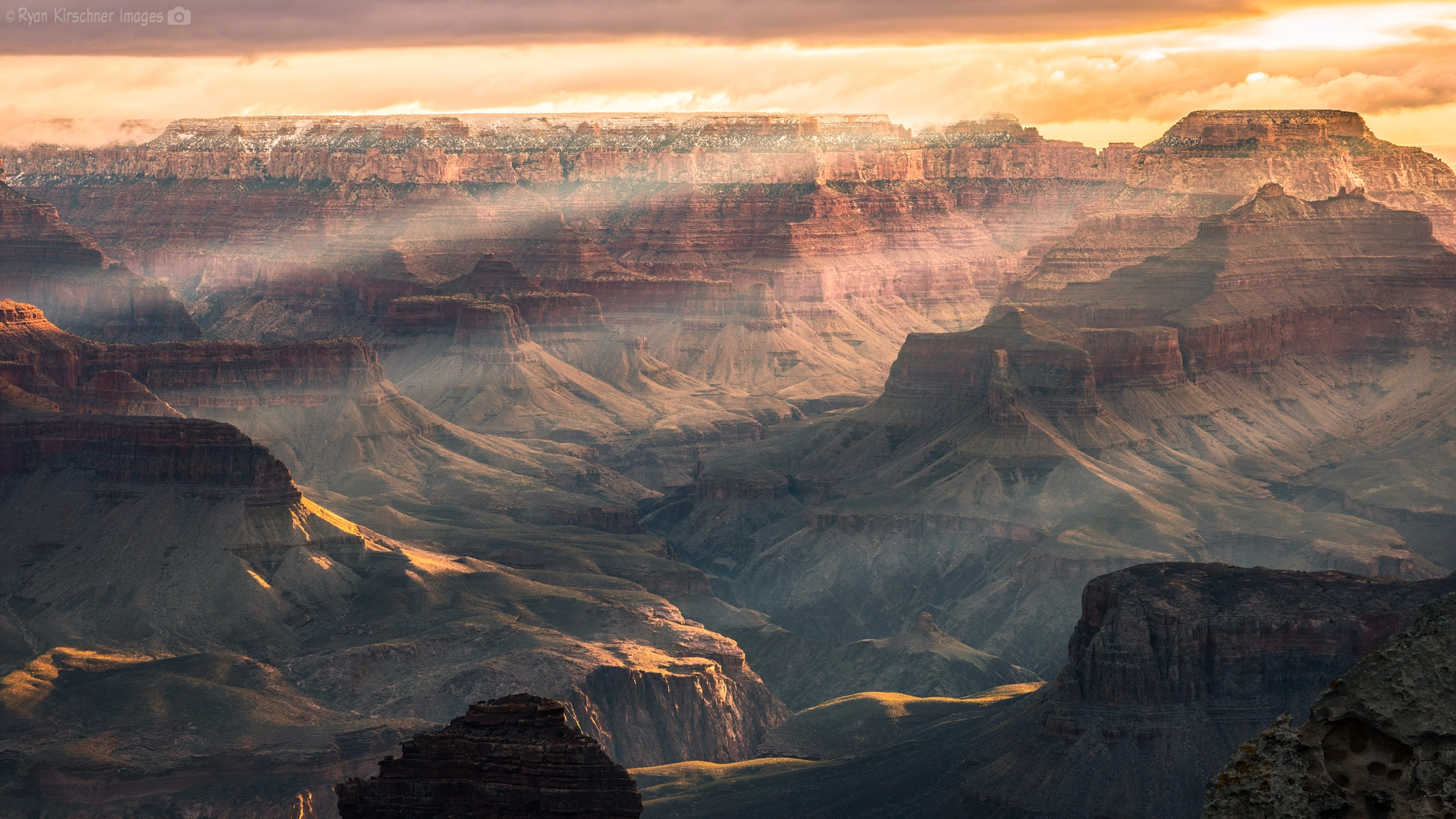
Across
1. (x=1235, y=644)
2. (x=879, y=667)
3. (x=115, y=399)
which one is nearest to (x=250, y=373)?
(x=115, y=399)

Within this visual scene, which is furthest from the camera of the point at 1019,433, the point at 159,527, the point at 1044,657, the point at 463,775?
the point at 1019,433

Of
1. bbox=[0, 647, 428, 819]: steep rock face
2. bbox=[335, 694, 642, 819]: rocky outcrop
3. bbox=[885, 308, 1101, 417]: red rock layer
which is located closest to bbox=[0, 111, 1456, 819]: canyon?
bbox=[335, 694, 642, 819]: rocky outcrop

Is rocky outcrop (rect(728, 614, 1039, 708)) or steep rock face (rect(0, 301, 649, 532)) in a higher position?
steep rock face (rect(0, 301, 649, 532))

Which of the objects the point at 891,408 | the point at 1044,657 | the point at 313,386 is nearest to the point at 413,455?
the point at 313,386

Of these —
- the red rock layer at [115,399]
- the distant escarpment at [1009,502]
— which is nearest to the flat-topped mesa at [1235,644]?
the distant escarpment at [1009,502]

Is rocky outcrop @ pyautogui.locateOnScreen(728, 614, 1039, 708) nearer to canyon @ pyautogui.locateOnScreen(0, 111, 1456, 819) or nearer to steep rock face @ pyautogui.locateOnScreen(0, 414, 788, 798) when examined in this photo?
canyon @ pyautogui.locateOnScreen(0, 111, 1456, 819)

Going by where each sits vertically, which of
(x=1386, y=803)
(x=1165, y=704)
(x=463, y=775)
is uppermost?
(x=1386, y=803)

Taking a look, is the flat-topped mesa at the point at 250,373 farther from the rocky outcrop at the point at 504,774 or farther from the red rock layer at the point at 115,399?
the rocky outcrop at the point at 504,774

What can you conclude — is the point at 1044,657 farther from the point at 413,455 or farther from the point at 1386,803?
the point at 1386,803
